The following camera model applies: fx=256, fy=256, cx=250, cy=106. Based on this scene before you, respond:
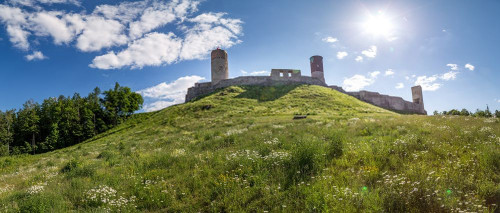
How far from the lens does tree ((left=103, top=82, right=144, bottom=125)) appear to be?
54781 mm

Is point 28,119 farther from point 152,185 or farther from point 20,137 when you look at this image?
point 152,185

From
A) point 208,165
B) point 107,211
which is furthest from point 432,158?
point 107,211

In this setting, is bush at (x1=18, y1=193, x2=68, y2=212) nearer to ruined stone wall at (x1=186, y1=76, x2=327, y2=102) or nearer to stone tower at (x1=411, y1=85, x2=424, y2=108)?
ruined stone wall at (x1=186, y1=76, x2=327, y2=102)

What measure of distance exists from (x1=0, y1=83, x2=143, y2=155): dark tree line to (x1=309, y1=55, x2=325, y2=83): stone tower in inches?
1721

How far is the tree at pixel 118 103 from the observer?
54.8 m

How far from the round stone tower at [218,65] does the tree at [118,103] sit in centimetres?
1984

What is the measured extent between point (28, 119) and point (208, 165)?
191 feet

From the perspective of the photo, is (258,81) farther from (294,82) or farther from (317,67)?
(317,67)

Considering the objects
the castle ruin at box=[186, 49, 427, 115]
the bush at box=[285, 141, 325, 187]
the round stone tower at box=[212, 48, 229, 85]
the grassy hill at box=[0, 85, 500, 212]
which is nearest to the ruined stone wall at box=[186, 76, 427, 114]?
the castle ruin at box=[186, 49, 427, 115]

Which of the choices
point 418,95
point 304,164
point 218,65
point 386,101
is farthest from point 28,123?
point 418,95

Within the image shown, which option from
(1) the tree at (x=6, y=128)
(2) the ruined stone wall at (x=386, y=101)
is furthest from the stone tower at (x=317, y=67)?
(1) the tree at (x=6, y=128)

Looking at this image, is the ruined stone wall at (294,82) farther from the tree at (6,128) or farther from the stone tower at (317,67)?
the tree at (6,128)

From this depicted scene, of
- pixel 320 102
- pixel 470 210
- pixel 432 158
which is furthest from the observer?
pixel 320 102

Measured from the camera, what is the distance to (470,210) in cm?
479
